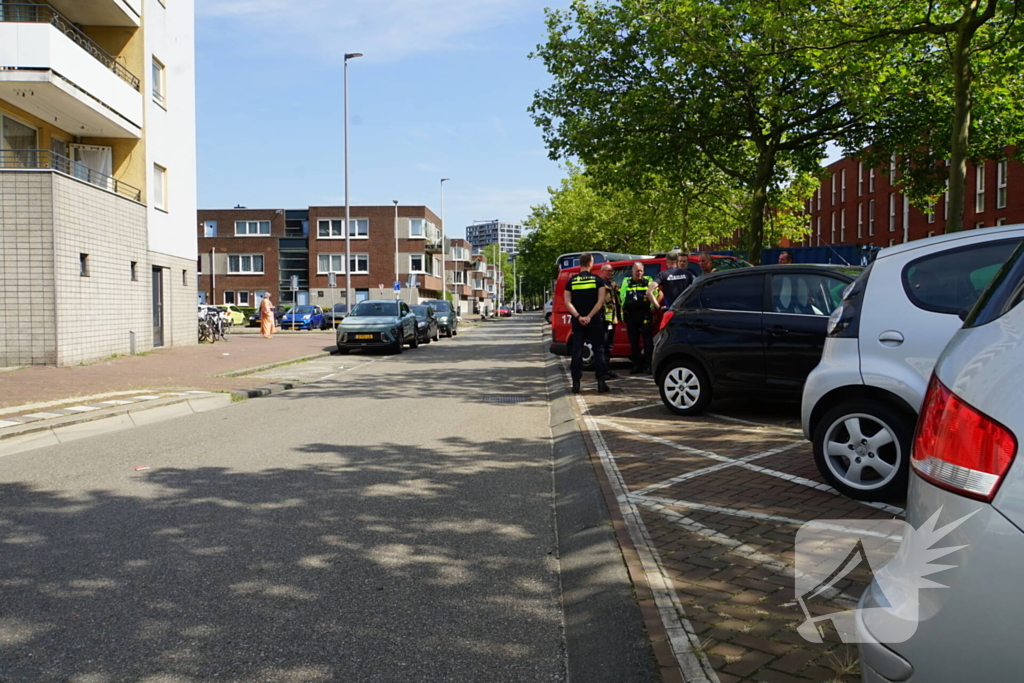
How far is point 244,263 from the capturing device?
7394cm

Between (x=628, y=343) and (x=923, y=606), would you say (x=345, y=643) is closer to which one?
(x=923, y=606)

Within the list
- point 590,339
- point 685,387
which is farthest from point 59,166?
point 685,387

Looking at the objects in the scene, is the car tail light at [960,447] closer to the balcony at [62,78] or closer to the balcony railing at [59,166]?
the balcony railing at [59,166]

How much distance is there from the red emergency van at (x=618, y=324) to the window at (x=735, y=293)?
15.5ft

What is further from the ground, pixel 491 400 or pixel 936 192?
pixel 936 192

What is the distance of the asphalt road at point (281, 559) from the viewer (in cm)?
333

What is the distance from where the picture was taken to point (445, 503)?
5844 millimetres

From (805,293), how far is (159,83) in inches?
855

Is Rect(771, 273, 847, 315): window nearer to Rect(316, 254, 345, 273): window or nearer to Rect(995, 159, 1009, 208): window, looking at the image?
Rect(995, 159, 1009, 208): window

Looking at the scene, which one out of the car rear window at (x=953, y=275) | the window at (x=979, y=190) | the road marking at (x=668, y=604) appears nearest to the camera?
the road marking at (x=668, y=604)

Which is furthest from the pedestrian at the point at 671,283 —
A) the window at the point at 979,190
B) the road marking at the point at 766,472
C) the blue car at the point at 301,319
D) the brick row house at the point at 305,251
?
the brick row house at the point at 305,251

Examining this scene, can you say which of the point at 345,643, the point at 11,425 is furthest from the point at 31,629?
the point at 11,425

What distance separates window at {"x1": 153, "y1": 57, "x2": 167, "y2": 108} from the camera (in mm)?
24078

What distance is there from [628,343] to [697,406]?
20.4ft
